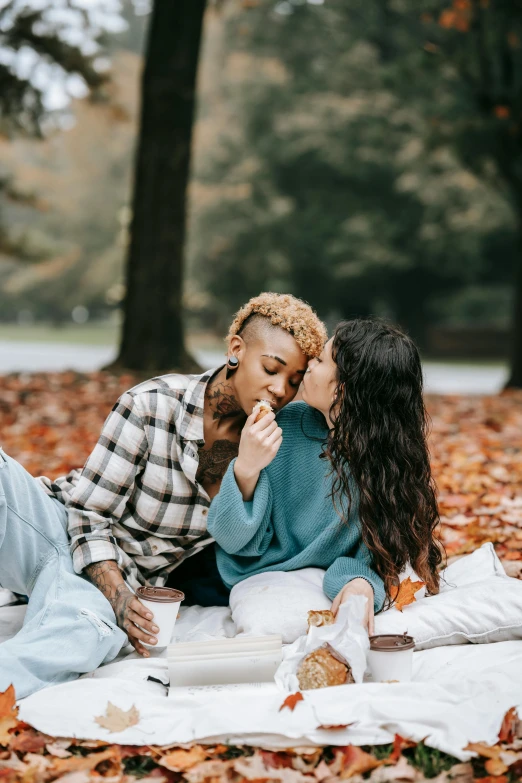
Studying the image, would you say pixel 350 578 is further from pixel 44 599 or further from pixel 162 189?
pixel 162 189

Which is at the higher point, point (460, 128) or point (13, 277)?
point (460, 128)

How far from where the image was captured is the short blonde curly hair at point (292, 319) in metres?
3.40

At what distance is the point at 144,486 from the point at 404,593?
113cm

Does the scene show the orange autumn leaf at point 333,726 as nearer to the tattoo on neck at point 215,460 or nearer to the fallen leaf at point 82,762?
the fallen leaf at point 82,762

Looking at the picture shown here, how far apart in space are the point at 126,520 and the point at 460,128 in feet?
35.1

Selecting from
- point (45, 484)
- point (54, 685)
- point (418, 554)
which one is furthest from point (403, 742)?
point (45, 484)

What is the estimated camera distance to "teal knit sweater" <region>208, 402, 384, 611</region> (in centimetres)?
333

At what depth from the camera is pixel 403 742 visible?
2656 millimetres

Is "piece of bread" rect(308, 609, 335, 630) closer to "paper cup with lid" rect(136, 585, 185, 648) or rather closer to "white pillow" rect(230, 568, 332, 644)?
"white pillow" rect(230, 568, 332, 644)

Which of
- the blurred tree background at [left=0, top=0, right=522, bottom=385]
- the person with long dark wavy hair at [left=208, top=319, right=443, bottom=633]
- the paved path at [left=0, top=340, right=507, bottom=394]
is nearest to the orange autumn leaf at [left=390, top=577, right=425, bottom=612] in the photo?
the person with long dark wavy hair at [left=208, top=319, right=443, bottom=633]

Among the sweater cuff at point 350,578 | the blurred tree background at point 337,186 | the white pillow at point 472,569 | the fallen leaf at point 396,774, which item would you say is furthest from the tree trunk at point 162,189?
the blurred tree background at point 337,186

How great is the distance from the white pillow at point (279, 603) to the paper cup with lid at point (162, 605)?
277 millimetres

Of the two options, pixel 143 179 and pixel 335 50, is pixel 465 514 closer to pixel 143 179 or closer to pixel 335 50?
pixel 143 179

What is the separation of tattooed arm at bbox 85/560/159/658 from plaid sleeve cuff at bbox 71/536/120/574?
3 centimetres
